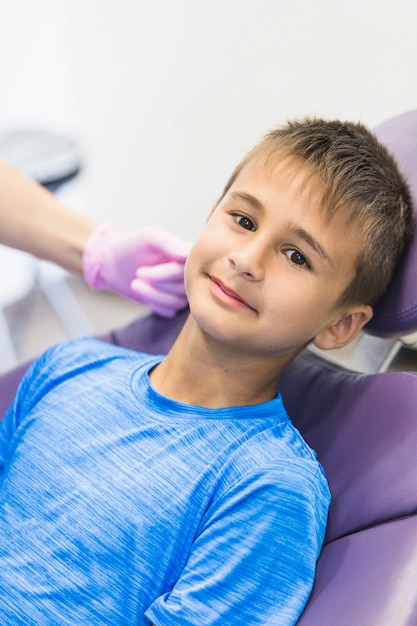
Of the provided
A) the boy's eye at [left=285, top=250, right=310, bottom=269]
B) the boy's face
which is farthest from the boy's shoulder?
the boy's eye at [left=285, top=250, right=310, bottom=269]

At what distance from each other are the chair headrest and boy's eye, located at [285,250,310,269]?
17 centimetres

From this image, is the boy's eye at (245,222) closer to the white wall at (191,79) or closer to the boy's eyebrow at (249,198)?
the boy's eyebrow at (249,198)

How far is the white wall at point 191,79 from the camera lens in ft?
5.57

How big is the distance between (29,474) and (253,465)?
1.17 ft

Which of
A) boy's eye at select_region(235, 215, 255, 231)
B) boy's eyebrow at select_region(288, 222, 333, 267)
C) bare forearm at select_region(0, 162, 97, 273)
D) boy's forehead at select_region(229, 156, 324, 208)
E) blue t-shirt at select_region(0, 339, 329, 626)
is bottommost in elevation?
blue t-shirt at select_region(0, 339, 329, 626)

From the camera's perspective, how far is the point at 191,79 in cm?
215

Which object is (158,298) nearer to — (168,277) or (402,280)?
(168,277)

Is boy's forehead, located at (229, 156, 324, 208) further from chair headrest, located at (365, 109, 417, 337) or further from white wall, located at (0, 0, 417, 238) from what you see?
→ white wall, located at (0, 0, 417, 238)

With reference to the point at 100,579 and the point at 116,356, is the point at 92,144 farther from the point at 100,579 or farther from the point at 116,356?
the point at 100,579

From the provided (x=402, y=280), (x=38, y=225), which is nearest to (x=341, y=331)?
(x=402, y=280)

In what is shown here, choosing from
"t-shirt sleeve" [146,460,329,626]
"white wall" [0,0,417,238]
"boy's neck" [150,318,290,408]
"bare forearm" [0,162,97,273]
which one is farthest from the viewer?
"white wall" [0,0,417,238]

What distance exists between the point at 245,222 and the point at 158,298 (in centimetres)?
35

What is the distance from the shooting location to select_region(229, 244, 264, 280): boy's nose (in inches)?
41.5

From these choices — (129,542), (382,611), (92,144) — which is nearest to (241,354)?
(129,542)
